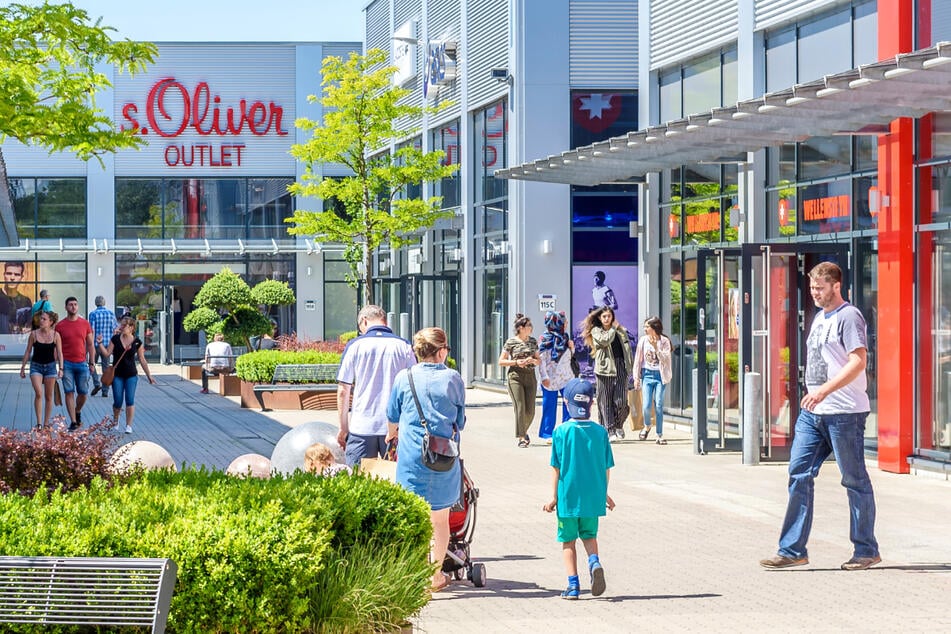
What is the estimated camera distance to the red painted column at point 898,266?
16.1 metres

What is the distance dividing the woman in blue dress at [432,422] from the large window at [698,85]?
1248 centimetres

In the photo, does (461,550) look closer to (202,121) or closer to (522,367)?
(522,367)

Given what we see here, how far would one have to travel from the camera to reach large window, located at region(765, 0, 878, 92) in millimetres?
17359

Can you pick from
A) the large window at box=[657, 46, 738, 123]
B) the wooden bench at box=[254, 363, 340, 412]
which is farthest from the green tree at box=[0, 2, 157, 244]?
the wooden bench at box=[254, 363, 340, 412]

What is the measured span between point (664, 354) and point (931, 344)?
16.2ft

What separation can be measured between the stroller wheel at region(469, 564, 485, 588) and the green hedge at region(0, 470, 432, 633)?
156 cm

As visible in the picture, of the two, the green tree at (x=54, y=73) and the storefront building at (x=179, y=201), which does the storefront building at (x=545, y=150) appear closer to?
the green tree at (x=54, y=73)

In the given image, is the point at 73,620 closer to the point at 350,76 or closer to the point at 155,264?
the point at 350,76

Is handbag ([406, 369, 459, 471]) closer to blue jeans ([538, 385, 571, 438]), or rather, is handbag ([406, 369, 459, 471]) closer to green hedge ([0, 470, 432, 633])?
green hedge ([0, 470, 432, 633])

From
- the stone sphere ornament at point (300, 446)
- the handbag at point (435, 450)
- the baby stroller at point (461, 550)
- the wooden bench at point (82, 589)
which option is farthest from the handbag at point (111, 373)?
the wooden bench at point (82, 589)

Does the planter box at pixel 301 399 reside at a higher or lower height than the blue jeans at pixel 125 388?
lower

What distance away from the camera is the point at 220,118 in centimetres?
5466

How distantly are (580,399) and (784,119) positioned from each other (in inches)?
296

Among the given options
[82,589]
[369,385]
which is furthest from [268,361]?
[82,589]
